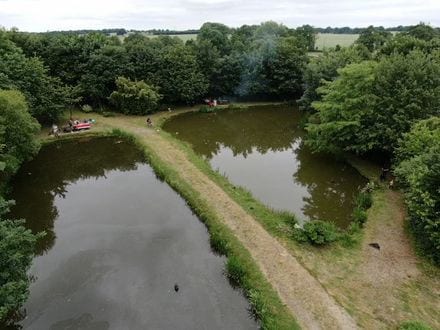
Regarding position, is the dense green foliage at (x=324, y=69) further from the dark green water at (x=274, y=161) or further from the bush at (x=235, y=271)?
the bush at (x=235, y=271)

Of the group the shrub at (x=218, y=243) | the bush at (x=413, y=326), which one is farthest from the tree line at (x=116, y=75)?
the bush at (x=413, y=326)

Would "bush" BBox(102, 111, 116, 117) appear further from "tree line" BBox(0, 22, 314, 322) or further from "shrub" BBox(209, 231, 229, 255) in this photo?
"shrub" BBox(209, 231, 229, 255)

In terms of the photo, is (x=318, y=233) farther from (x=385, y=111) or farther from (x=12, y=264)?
(x=12, y=264)

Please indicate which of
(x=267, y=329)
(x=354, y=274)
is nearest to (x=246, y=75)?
(x=354, y=274)

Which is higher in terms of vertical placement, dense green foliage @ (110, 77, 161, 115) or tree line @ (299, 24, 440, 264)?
tree line @ (299, 24, 440, 264)

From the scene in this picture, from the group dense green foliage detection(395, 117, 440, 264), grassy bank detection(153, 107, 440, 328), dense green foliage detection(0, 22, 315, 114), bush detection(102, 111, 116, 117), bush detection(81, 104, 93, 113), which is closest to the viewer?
grassy bank detection(153, 107, 440, 328)

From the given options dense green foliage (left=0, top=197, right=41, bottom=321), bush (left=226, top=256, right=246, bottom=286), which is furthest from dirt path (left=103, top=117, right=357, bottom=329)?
dense green foliage (left=0, top=197, right=41, bottom=321)

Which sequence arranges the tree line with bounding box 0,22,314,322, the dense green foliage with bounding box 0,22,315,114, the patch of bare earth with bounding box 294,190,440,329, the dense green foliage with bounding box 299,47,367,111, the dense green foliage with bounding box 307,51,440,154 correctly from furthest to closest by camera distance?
the dense green foliage with bounding box 299,47,367,111 < the dense green foliage with bounding box 0,22,315,114 < the tree line with bounding box 0,22,314,322 < the dense green foliage with bounding box 307,51,440,154 < the patch of bare earth with bounding box 294,190,440,329
